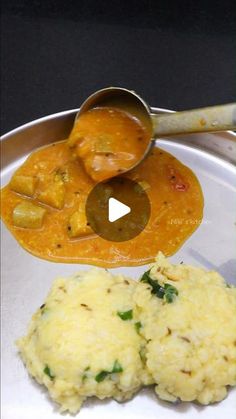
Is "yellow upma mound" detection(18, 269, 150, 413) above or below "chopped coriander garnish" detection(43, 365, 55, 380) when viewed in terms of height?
above

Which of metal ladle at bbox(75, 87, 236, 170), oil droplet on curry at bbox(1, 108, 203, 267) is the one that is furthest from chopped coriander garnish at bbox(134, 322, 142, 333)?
metal ladle at bbox(75, 87, 236, 170)

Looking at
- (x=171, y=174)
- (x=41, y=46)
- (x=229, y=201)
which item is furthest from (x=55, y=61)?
(x=229, y=201)

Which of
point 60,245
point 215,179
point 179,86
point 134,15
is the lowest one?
point 60,245

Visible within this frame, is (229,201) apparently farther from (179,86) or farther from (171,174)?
(179,86)

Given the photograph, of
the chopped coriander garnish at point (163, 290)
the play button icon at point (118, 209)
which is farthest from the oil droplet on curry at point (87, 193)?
the chopped coriander garnish at point (163, 290)

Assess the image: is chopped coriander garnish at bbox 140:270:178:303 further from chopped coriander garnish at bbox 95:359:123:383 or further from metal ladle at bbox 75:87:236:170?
metal ladle at bbox 75:87:236:170

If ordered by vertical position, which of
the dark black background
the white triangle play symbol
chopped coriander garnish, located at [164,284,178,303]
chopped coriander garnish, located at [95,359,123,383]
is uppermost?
the dark black background
